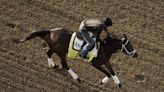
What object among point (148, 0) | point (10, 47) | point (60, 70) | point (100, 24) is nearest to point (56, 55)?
point (60, 70)

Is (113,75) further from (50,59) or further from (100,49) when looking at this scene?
(50,59)

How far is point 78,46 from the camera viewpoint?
35.6ft

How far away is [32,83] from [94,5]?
3.31 metres

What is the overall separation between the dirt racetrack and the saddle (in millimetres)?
991

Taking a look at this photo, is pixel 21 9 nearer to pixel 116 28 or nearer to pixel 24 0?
pixel 24 0

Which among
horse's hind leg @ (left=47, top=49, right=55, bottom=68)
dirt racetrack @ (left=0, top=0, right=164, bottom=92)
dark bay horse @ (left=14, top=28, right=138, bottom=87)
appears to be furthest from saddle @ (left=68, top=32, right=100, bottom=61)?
dirt racetrack @ (left=0, top=0, right=164, bottom=92)

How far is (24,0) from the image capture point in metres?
13.5

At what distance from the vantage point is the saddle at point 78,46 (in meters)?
10.8

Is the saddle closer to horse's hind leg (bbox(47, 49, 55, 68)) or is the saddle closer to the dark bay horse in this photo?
the dark bay horse

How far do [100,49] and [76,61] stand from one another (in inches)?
54.9

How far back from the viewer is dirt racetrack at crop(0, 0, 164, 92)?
1160 centimetres

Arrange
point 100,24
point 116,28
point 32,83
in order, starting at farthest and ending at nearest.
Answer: point 116,28 < point 32,83 < point 100,24

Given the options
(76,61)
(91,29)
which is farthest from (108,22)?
(76,61)

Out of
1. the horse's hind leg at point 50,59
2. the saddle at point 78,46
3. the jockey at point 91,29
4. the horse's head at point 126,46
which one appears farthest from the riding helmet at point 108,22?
the horse's hind leg at point 50,59
